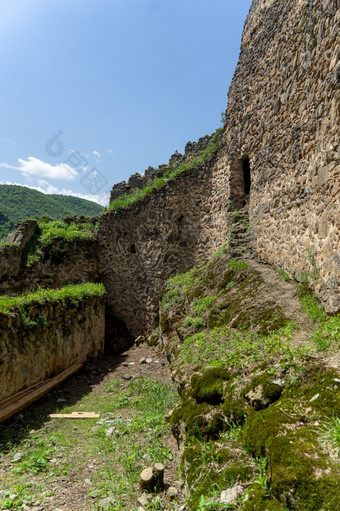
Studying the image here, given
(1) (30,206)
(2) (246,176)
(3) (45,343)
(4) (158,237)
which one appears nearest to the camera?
(3) (45,343)

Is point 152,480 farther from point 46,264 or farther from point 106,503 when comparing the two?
point 46,264

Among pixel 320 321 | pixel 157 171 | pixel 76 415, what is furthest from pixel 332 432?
pixel 157 171

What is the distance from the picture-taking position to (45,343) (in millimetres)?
6773

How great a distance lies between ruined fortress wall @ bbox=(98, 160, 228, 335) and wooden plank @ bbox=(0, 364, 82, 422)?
4.76 metres

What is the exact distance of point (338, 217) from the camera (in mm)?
3992

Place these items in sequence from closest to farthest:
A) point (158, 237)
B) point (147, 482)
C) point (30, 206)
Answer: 1. point (147, 482)
2. point (158, 237)
3. point (30, 206)

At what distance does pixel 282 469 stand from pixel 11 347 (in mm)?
5123

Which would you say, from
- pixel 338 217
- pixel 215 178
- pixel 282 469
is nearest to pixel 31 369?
pixel 282 469

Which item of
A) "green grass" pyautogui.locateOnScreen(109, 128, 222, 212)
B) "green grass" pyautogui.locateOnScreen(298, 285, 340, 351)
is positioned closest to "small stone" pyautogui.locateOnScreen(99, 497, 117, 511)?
"green grass" pyautogui.locateOnScreen(298, 285, 340, 351)

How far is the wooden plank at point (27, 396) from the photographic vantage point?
517 cm

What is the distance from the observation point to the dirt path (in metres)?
3.13

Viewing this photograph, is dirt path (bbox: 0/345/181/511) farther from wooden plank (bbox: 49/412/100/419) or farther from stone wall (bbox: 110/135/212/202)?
stone wall (bbox: 110/135/212/202)

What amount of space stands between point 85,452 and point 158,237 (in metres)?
7.90

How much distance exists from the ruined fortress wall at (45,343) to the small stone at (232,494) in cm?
448
